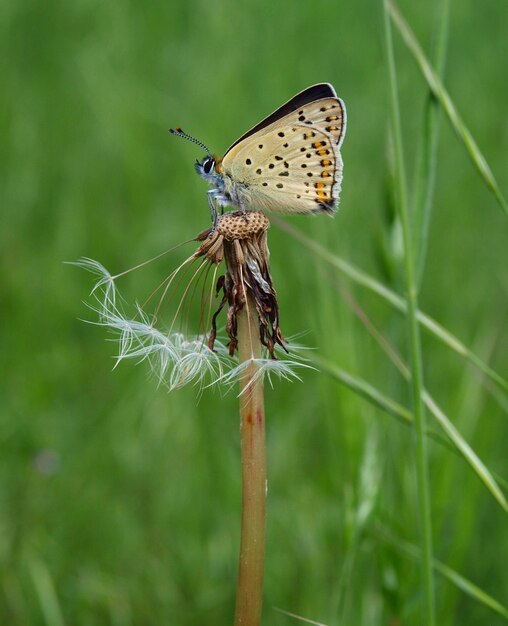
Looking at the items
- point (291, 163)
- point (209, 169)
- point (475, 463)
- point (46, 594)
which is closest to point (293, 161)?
point (291, 163)

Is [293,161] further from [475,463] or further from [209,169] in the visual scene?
[475,463]

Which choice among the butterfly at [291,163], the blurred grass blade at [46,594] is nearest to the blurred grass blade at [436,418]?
the butterfly at [291,163]

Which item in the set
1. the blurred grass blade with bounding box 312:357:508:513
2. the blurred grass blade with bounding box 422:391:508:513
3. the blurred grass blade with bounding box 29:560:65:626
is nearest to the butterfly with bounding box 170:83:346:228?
the blurred grass blade with bounding box 312:357:508:513

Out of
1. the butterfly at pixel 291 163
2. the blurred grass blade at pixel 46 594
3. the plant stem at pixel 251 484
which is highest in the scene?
the butterfly at pixel 291 163

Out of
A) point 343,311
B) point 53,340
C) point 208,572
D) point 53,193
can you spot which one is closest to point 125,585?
point 208,572

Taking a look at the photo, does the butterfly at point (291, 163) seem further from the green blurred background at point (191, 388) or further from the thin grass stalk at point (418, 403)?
the green blurred background at point (191, 388)

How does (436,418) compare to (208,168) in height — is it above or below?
below

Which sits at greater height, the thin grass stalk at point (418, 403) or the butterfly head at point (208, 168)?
the butterfly head at point (208, 168)
